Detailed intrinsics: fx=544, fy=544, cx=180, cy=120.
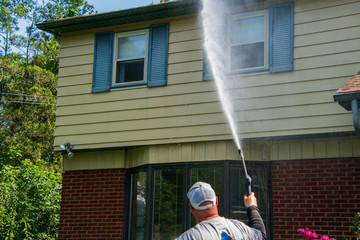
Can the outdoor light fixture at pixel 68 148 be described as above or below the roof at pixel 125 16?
below

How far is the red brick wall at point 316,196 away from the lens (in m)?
9.23

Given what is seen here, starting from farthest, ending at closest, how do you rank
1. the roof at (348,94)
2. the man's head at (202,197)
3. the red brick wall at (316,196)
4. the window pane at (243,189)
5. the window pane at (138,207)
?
1. the window pane at (138,207)
2. the window pane at (243,189)
3. the red brick wall at (316,196)
4. the roof at (348,94)
5. the man's head at (202,197)

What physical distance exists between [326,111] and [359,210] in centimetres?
175

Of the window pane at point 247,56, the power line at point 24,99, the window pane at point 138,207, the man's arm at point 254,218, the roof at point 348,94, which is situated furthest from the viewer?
the power line at point 24,99

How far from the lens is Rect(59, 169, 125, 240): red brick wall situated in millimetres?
11305

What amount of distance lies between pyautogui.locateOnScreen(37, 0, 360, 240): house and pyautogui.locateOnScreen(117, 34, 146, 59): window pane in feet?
0.08

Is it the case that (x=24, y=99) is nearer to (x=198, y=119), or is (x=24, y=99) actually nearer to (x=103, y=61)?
(x=103, y=61)

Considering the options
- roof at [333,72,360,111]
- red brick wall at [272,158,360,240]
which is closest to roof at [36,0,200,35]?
red brick wall at [272,158,360,240]

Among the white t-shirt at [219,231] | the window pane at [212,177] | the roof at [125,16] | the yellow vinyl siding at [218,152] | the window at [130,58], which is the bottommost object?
the white t-shirt at [219,231]

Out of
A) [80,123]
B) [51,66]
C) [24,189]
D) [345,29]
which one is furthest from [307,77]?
[51,66]

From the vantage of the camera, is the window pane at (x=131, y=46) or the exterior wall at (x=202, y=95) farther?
the window pane at (x=131, y=46)

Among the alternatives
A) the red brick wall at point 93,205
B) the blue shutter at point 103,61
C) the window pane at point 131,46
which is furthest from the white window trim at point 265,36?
the red brick wall at point 93,205

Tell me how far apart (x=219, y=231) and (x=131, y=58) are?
8.18 m

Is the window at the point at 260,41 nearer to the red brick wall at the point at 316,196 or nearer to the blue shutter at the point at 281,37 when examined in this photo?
the blue shutter at the point at 281,37
